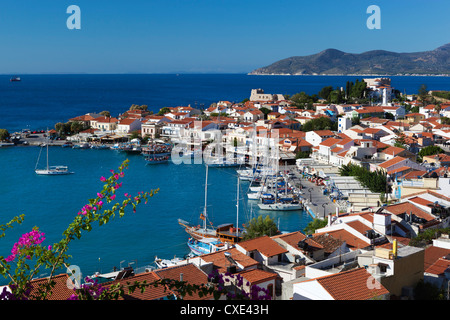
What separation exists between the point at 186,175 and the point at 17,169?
23.7 ft

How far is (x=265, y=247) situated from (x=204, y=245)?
11.5 feet

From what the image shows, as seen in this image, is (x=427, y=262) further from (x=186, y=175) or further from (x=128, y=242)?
(x=186, y=175)

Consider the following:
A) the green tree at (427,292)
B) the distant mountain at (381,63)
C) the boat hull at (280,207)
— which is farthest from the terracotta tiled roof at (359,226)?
A: the distant mountain at (381,63)

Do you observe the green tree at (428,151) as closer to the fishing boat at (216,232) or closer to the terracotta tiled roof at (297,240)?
the fishing boat at (216,232)

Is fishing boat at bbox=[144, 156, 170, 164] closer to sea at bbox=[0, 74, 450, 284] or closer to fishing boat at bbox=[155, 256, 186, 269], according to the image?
A: sea at bbox=[0, 74, 450, 284]

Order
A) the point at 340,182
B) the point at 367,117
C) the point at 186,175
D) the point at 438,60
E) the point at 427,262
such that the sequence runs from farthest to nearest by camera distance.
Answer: the point at 438,60 < the point at 367,117 < the point at 186,175 < the point at 340,182 < the point at 427,262

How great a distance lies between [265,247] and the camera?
757cm

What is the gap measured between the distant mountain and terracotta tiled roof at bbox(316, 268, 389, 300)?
119 m

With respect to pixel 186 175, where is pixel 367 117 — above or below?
above

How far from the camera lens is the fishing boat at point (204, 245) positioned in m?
10.6

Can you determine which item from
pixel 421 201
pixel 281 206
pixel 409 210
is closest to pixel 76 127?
pixel 281 206

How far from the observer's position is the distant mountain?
123 meters
